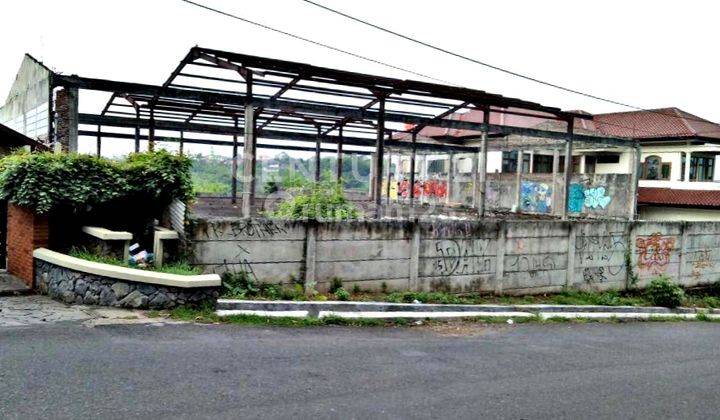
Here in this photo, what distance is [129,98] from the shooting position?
51.7 feet

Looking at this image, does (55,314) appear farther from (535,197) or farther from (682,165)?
(682,165)

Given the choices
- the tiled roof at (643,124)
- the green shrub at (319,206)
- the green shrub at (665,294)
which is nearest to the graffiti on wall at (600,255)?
the green shrub at (665,294)

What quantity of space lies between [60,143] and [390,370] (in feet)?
34.5

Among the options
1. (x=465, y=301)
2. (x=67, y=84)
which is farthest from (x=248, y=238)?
(x=67, y=84)

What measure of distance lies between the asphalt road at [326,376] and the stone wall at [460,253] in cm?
190

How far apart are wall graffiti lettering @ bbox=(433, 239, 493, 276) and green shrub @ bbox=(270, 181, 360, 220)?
6.23 feet

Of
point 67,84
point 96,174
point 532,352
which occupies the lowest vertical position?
point 532,352

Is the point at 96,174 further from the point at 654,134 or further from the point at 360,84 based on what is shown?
the point at 654,134

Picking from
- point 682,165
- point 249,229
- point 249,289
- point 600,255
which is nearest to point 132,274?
point 249,289

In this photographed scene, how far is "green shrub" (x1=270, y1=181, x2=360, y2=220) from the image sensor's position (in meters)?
10.3

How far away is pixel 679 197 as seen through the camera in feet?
88.6

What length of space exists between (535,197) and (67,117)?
21266 mm

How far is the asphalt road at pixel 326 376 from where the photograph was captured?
4.48m

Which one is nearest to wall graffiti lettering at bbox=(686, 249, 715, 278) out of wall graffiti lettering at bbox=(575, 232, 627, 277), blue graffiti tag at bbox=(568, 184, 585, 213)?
wall graffiti lettering at bbox=(575, 232, 627, 277)
